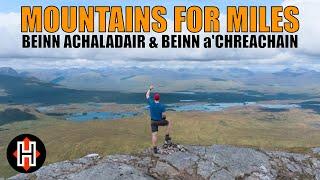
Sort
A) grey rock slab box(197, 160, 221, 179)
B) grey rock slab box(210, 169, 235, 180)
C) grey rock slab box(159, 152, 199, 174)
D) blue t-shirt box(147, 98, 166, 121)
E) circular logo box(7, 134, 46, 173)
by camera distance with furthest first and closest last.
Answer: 1. blue t-shirt box(147, 98, 166, 121)
2. grey rock slab box(159, 152, 199, 174)
3. grey rock slab box(197, 160, 221, 179)
4. grey rock slab box(210, 169, 235, 180)
5. circular logo box(7, 134, 46, 173)

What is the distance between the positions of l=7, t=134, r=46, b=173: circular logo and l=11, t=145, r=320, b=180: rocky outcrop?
10.3 feet

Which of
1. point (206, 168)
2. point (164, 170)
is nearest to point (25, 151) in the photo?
point (164, 170)

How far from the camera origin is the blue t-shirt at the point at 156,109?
3325 cm

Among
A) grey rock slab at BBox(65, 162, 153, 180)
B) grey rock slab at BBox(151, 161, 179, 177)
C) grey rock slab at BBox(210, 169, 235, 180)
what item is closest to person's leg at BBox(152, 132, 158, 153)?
grey rock slab at BBox(151, 161, 179, 177)

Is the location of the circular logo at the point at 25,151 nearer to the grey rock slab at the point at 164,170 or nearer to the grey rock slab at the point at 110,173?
the grey rock slab at the point at 110,173

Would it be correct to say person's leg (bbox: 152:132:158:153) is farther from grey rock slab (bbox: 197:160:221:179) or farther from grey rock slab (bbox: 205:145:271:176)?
grey rock slab (bbox: 205:145:271:176)

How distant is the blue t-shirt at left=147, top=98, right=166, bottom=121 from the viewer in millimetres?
33250

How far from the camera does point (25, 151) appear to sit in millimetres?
27578

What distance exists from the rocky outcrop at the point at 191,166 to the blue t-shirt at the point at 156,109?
3437mm

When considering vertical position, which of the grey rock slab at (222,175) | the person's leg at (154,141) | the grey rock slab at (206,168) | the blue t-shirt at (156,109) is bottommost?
the grey rock slab at (222,175)

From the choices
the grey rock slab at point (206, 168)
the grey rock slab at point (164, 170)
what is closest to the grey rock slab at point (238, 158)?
the grey rock slab at point (206, 168)

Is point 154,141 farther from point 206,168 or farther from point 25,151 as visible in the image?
point 25,151

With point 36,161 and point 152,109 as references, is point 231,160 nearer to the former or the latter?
point 152,109

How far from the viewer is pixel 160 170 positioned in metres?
32.3
